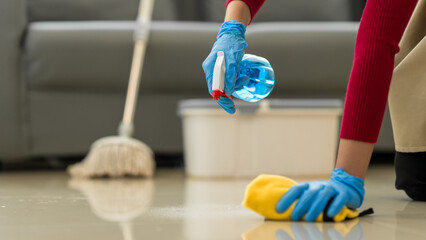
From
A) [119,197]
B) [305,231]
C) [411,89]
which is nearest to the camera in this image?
[305,231]

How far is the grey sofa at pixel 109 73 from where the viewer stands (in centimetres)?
206

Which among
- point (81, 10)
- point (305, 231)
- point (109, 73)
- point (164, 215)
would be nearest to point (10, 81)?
point (109, 73)

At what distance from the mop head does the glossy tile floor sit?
195mm

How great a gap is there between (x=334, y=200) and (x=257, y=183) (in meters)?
0.13

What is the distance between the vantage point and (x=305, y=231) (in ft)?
2.90

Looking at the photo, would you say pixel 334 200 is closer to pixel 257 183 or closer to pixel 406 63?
pixel 257 183

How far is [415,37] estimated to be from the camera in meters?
1.32

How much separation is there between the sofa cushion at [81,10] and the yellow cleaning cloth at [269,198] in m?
1.78

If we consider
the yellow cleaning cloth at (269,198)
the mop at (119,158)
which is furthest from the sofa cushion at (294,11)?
the yellow cleaning cloth at (269,198)

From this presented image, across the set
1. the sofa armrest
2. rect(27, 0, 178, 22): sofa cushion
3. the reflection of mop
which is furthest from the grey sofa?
rect(27, 0, 178, 22): sofa cushion

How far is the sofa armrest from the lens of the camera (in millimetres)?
2047

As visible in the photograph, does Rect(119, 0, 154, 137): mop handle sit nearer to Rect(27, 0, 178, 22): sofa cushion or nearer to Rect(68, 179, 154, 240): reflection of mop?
Rect(68, 179, 154, 240): reflection of mop

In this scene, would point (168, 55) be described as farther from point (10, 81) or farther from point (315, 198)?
point (315, 198)

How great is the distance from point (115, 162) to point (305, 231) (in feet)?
3.69
